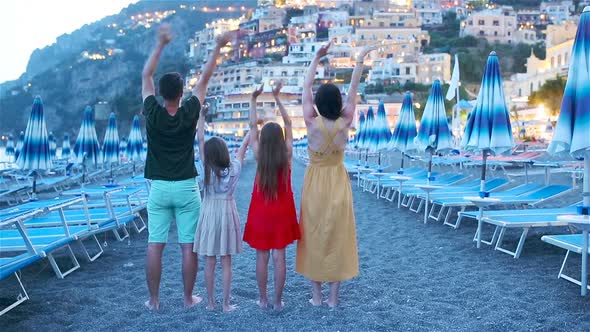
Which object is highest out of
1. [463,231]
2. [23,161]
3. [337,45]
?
[337,45]

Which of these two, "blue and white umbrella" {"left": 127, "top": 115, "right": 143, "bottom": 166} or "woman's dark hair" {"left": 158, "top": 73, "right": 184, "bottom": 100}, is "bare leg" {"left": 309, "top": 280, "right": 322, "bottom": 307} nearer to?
"woman's dark hair" {"left": 158, "top": 73, "right": 184, "bottom": 100}

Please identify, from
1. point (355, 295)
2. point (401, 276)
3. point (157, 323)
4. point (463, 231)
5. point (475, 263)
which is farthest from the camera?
point (463, 231)

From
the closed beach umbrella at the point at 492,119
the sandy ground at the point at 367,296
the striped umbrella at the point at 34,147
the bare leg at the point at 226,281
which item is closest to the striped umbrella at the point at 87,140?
the striped umbrella at the point at 34,147

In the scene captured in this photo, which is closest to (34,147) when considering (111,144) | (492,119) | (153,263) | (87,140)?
(87,140)

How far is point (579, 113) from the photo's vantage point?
4.03m

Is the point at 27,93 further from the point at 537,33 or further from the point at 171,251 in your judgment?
the point at 171,251

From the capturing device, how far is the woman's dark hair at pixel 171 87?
12.2 ft

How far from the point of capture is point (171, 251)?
21.3 ft

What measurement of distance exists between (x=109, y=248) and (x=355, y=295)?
11.7 ft

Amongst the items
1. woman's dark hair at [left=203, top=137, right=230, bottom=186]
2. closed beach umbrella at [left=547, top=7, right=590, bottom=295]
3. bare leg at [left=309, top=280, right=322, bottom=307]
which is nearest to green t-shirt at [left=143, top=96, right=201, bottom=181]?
woman's dark hair at [left=203, top=137, right=230, bottom=186]

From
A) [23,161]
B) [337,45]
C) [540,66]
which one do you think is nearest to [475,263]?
[23,161]

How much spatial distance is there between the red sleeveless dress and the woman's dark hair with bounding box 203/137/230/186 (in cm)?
28

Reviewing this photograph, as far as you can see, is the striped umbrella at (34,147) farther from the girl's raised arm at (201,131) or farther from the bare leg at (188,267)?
the bare leg at (188,267)

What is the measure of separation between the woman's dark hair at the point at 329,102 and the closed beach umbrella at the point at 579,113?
1.76 m
